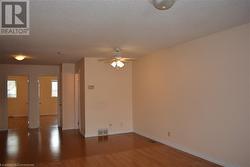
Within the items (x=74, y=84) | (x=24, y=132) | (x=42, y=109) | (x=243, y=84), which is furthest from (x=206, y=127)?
(x=42, y=109)

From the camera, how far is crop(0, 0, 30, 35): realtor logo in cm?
268

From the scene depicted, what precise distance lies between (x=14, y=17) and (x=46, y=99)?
990 centimetres

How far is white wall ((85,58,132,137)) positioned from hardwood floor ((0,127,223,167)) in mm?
562

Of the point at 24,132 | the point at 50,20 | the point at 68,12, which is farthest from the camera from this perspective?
the point at 24,132

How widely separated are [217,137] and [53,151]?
3.82 metres

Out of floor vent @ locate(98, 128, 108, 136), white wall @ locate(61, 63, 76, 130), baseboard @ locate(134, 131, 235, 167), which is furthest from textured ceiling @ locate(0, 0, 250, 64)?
white wall @ locate(61, 63, 76, 130)

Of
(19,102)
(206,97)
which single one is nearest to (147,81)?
(206,97)

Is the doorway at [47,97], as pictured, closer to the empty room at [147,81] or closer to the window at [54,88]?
the window at [54,88]

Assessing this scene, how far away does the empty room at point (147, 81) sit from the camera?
2.93 meters

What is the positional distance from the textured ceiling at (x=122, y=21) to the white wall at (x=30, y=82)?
162 inches

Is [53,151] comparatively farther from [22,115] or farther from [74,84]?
[22,115]

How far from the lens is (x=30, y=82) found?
8594 mm

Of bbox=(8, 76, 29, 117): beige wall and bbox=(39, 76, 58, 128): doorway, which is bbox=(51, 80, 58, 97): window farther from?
bbox=(8, 76, 29, 117): beige wall

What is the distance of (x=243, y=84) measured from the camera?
3.54 m
